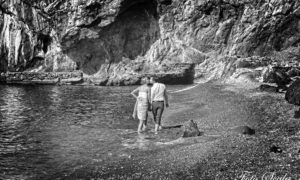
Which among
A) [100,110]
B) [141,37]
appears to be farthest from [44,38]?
[100,110]

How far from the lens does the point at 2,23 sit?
199 ft

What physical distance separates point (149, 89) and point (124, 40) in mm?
41911

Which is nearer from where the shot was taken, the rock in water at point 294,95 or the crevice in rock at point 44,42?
the rock in water at point 294,95

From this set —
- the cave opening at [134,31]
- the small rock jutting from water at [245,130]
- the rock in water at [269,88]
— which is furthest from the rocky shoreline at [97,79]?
the small rock jutting from water at [245,130]

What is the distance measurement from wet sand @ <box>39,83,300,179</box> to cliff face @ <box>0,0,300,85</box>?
33.0m

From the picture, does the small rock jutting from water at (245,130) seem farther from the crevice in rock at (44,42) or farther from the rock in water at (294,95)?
the crevice in rock at (44,42)

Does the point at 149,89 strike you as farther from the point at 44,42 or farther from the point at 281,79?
the point at 44,42

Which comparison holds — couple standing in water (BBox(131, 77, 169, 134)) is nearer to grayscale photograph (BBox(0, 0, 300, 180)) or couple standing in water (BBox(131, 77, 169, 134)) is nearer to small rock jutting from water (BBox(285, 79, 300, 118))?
grayscale photograph (BBox(0, 0, 300, 180))

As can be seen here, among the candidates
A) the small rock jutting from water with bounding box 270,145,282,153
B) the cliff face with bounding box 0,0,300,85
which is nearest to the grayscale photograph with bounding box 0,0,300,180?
the small rock jutting from water with bounding box 270,145,282,153

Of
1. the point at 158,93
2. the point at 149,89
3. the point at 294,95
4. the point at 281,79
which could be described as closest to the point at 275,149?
the point at 158,93

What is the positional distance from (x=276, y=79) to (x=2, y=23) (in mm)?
46907

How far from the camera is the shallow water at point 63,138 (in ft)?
41.2

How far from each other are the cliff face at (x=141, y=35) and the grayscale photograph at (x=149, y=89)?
0.54 ft

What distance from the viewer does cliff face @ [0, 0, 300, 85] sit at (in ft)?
172
